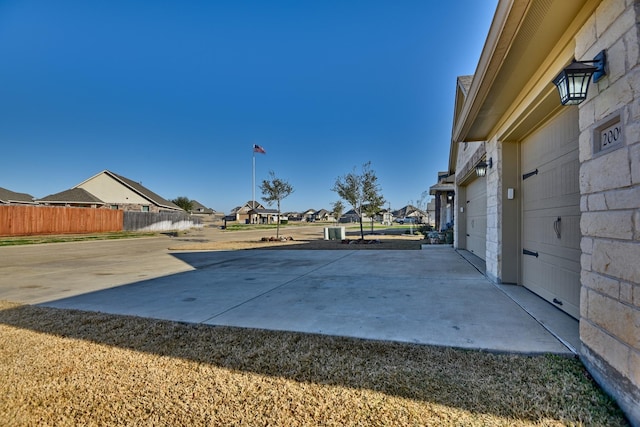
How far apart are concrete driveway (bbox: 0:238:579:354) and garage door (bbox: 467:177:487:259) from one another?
0.78 m

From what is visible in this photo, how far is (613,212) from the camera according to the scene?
6.29 feet

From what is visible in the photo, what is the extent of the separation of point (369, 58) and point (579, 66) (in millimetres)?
13706

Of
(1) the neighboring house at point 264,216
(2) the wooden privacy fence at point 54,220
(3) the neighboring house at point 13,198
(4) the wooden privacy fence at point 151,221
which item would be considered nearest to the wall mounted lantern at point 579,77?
(2) the wooden privacy fence at point 54,220

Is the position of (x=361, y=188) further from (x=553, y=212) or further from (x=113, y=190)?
(x=113, y=190)

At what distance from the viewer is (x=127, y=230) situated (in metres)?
27.9

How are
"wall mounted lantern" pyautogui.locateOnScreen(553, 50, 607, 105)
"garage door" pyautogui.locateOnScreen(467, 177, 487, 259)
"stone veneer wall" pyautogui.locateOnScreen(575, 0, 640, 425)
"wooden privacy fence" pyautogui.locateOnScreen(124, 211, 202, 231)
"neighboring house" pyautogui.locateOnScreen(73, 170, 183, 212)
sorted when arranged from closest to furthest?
"stone veneer wall" pyautogui.locateOnScreen(575, 0, 640, 425) < "wall mounted lantern" pyautogui.locateOnScreen(553, 50, 607, 105) < "garage door" pyautogui.locateOnScreen(467, 177, 487, 259) < "wooden privacy fence" pyautogui.locateOnScreen(124, 211, 202, 231) < "neighboring house" pyautogui.locateOnScreen(73, 170, 183, 212)

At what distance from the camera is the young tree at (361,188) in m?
16.1

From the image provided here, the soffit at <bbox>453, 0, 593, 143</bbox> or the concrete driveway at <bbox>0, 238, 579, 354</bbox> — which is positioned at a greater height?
the soffit at <bbox>453, 0, 593, 143</bbox>

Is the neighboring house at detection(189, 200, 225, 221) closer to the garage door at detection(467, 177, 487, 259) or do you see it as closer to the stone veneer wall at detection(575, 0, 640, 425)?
the garage door at detection(467, 177, 487, 259)

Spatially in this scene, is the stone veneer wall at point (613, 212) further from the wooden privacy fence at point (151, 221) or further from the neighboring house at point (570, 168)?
the wooden privacy fence at point (151, 221)

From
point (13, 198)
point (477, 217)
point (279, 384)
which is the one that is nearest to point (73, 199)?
point (13, 198)

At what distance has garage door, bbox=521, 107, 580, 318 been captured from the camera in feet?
11.1

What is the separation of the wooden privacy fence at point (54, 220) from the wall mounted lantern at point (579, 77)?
29835mm

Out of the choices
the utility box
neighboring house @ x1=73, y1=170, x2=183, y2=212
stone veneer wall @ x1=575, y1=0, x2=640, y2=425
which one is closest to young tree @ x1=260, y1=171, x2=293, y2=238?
the utility box
